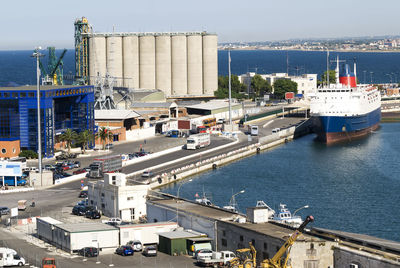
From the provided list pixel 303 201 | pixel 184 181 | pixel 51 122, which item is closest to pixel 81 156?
pixel 51 122

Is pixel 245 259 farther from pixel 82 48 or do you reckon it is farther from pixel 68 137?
pixel 82 48

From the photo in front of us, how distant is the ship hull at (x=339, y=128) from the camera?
96312mm

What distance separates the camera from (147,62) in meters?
124

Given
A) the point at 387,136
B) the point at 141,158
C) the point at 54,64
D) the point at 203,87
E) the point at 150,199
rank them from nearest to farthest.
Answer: the point at 150,199
the point at 141,158
the point at 387,136
the point at 54,64
the point at 203,87

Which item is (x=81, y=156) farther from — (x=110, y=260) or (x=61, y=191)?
(x=110, y=260)

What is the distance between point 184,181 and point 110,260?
27.8 m

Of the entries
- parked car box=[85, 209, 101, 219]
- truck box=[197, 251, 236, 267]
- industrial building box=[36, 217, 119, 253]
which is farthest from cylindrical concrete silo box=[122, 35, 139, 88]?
truck box=[197, 251, 236, 267]

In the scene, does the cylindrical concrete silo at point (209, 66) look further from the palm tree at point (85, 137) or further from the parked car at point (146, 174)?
the parked car at point (146, 174)

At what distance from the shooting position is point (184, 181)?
66375mm

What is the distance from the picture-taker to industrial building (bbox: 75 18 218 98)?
122875 millimetres

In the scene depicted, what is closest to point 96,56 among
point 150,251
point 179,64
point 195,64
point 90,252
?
point 179,64

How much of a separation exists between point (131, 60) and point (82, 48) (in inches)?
376

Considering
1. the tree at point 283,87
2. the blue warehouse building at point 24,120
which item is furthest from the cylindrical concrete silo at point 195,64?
the blue warehouse building at point 24,120

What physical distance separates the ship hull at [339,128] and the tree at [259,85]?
37687 millimetres
